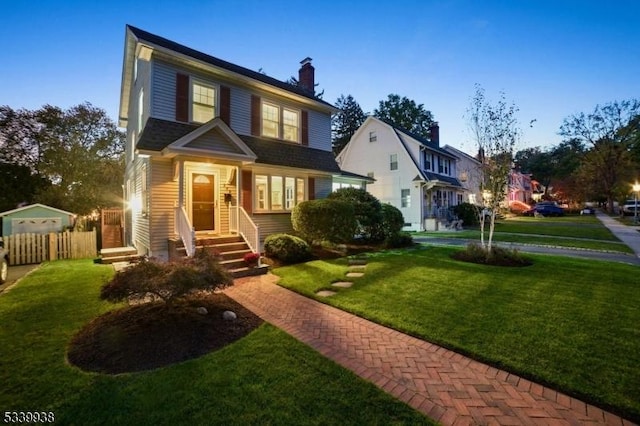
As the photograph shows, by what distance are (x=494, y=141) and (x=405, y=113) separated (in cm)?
3479

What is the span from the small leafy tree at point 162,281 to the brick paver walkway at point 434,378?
1.30m

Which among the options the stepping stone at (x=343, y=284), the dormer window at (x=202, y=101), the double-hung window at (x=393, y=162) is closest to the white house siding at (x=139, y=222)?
the dormer window at (x=202, y=101)

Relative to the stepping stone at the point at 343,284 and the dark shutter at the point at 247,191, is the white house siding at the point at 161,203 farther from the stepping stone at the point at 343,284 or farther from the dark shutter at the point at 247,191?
the stepping stone at the point at 343,284

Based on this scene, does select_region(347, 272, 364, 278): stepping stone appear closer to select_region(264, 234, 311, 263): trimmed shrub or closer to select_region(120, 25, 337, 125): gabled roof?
select_region(264, 234, 311, 263): trimmed shrub

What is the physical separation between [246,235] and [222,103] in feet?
17.1

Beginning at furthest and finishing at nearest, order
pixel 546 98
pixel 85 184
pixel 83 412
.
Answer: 1. pixel 85 184
2. pixel 546 98
3. pixel 83 412

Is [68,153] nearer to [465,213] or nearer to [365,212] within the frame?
[365,212]

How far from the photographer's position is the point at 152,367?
345 centimetres

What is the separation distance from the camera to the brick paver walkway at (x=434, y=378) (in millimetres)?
2629

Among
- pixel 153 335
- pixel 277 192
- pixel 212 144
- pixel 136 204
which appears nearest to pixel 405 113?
pixel 277 192

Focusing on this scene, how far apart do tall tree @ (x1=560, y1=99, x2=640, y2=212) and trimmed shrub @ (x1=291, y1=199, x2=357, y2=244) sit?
42.3 metres

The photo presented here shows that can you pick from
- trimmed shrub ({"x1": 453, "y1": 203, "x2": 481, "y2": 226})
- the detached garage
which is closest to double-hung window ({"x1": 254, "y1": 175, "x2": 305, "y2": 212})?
the detached garage

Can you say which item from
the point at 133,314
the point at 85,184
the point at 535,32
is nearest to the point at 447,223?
the point at 535,32

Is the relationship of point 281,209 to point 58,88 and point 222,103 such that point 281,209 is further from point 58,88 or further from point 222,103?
point 58,88
